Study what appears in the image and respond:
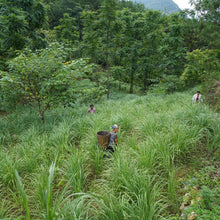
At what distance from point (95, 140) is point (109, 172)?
1060mm

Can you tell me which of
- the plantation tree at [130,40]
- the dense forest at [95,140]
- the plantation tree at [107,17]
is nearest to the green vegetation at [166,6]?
the plantation tree at [130,40]

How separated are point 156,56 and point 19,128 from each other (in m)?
12.9

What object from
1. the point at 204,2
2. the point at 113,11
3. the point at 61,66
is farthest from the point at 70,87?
the point at 204,2

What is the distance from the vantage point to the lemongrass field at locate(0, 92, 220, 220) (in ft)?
6.50

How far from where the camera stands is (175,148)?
330 centimetres

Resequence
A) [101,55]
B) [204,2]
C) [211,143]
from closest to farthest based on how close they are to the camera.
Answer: [211,143], [204,2], [101,55]

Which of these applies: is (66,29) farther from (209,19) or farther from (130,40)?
(209,19)

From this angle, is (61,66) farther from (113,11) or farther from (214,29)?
(214,29)

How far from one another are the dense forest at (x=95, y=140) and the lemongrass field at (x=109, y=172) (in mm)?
19

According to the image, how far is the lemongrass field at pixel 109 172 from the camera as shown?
198cm

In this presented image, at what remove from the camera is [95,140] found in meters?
3.86

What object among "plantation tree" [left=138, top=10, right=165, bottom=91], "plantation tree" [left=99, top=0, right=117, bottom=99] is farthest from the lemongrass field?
"plantation tree" [left=138, top=10, right=165, bottom=91]

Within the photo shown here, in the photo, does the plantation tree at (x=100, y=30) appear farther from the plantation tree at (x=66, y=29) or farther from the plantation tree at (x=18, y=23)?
the plantation tree at (x=66, y=29)

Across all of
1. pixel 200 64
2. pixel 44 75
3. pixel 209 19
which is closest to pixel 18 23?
pixel 44 75
